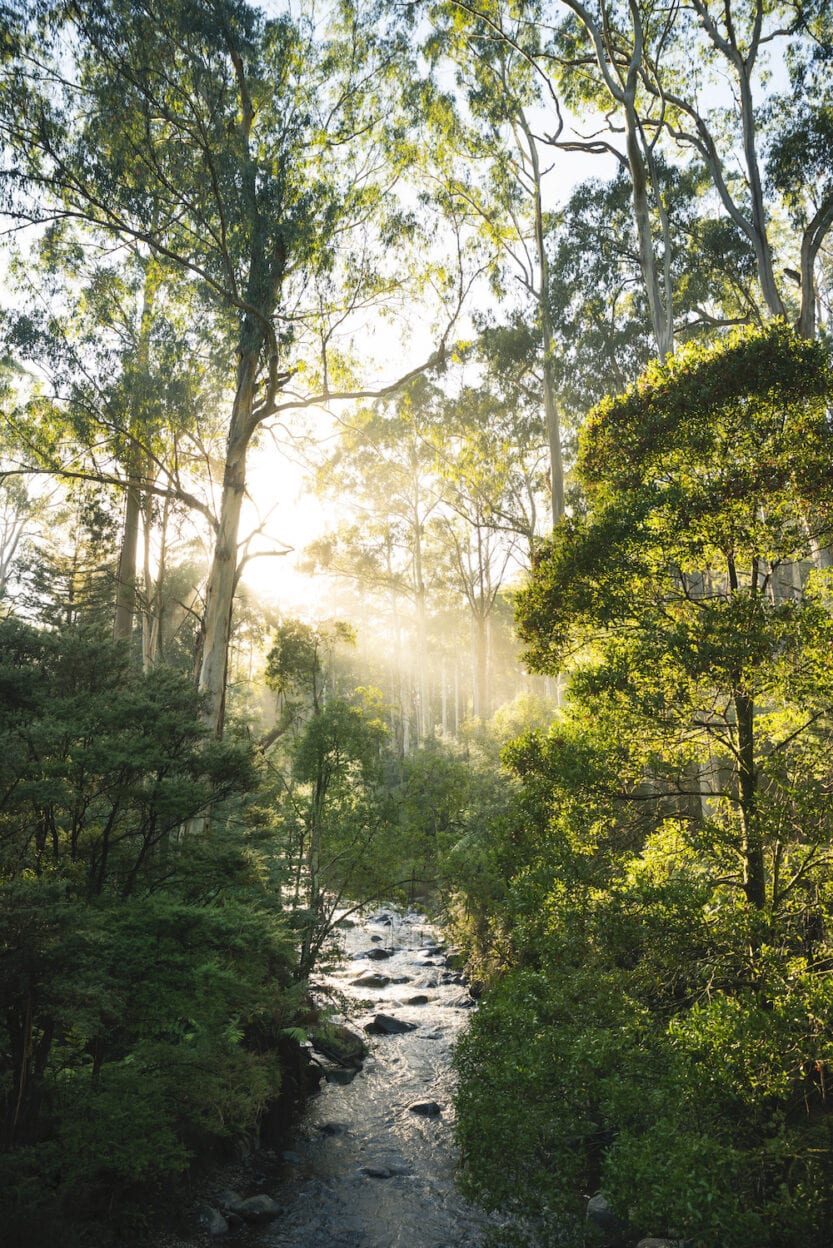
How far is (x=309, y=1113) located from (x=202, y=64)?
49.0 ft

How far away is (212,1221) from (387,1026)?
5777 millimetres

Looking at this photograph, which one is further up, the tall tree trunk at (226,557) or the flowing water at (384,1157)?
the tall tree trunk at (226,557)

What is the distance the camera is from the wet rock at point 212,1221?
20.8 ft

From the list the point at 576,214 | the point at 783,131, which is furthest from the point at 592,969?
the point at 576,214

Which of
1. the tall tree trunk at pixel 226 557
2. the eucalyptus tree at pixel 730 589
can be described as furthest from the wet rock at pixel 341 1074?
the eucalyptus tree at pixel 730 589

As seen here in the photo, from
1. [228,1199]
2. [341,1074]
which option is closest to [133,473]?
[341,1074]

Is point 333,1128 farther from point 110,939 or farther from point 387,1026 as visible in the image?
point 110,939

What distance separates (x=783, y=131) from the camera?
1292 centimetres

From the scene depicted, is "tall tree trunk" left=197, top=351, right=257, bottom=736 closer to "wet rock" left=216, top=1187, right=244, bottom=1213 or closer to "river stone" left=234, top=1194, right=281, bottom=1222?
"wet rock" left=216, top=1187, right=244, bottom=1213

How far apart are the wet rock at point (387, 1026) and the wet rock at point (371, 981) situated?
7.13 feet

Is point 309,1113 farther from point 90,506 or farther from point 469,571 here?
point 469,571

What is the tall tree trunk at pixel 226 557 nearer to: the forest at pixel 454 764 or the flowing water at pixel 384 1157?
the forest at pixel 454 764

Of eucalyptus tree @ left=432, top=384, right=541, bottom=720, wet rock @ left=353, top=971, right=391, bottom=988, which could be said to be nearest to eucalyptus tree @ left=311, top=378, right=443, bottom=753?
eucalyptus tree @ left=432, top=384, right=541, bottom=720

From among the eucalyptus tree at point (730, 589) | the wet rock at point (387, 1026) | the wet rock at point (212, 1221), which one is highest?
the eucalyptus tree at point (730, 589)
